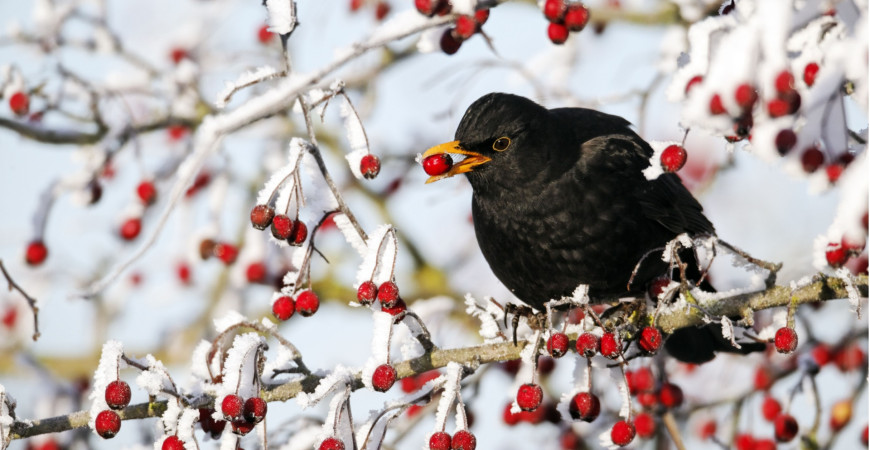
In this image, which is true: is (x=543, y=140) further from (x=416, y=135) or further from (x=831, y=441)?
(x=416, y=135)

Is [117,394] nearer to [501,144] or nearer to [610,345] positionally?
[610,345]

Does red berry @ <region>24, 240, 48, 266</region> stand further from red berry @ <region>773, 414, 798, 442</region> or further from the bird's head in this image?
red berry @ <region>773, 414, 798, 442</region>

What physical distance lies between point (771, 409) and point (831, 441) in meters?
0.28

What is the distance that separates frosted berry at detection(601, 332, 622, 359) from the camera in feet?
8.02

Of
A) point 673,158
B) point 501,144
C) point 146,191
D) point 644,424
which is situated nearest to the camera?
point 673,158

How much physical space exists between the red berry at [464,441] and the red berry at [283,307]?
Result: 1.94ft

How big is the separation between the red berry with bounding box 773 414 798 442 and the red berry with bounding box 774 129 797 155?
2183 millimetres

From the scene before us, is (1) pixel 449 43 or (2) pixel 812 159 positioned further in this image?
(1) pixel 449 43

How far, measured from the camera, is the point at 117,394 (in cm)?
232

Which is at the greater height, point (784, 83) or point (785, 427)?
point (784, 83)

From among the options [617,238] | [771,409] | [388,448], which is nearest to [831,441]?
[771,409]

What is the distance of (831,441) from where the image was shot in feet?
12.5

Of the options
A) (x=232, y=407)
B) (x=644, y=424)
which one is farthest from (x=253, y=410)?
(x=644, y=424)

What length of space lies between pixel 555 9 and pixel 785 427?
2.14 meters
